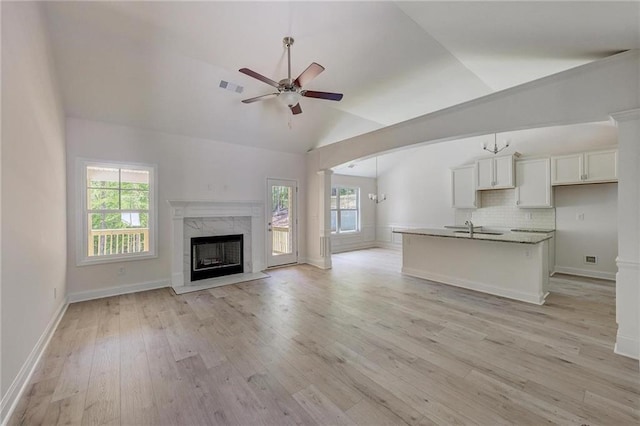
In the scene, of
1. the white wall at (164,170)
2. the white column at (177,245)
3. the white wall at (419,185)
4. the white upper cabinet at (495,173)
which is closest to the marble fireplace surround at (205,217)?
the white column at (177,245)

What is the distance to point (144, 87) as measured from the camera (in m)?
3.73

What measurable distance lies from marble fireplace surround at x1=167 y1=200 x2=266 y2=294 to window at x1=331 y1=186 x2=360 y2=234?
340 cm

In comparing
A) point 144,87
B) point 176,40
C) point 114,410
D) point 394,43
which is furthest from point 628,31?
point 144,87

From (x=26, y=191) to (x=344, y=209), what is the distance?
24.7 feet

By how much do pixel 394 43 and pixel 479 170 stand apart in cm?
454

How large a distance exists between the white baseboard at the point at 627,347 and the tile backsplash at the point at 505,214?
3.94 m

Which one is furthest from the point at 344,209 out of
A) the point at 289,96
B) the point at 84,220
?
the point at 84,220

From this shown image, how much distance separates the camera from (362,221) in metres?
9.26

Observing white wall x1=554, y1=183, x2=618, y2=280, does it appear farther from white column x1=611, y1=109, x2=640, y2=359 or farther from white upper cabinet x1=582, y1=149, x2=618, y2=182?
white column x1=611, y1=109, x2=640, y2=359

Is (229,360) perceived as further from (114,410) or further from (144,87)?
(144,87)

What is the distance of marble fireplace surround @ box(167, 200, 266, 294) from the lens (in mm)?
4617

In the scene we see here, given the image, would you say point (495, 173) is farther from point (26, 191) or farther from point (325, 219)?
point (26, 191)

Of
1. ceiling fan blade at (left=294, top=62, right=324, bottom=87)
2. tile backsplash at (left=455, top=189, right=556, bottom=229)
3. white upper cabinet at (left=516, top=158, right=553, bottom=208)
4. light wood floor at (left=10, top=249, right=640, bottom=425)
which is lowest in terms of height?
light wood floor at (left=10, top=249, right=640, bottom=425)

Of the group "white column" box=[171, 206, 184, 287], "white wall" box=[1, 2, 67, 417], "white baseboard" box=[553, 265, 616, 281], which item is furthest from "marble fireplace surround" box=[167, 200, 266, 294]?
"white baseboard" box=[553, 265, 616, 281]
